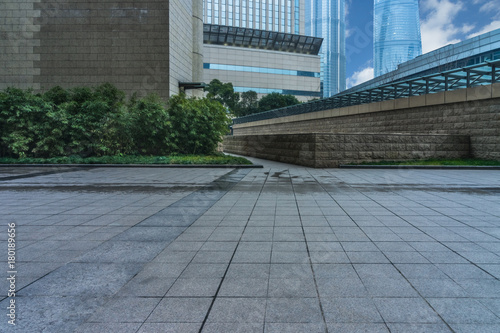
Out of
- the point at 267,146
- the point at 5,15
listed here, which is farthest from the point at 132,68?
the point at 267,146

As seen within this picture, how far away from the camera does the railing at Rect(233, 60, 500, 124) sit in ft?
52.9

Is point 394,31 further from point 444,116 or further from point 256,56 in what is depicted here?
point 256,56

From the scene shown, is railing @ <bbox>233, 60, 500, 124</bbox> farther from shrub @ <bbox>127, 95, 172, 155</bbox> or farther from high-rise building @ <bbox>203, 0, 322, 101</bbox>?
high-rise building @ <bbox>203, 0, 322, 101</bbox>

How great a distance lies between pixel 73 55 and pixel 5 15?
7625mm

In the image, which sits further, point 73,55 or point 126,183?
point 73,55

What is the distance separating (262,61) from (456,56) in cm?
4676

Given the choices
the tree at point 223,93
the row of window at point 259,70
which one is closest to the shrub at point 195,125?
the tree at point 223,93

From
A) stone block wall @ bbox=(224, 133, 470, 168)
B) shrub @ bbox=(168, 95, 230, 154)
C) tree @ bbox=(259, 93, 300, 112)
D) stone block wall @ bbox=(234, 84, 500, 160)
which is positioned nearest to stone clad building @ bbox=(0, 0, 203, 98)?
shrub @ bbox=(168, 95, 230, 154)

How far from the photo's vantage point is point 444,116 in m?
17.6

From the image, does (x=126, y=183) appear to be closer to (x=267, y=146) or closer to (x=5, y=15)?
(x=267, y=146)

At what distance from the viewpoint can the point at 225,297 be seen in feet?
9.76

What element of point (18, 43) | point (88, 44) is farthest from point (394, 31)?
point (18, 43)

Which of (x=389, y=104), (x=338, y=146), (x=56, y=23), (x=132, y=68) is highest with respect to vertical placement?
(x=56, y=23)

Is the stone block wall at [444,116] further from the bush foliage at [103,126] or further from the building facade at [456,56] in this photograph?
the building facade at [456,56]
